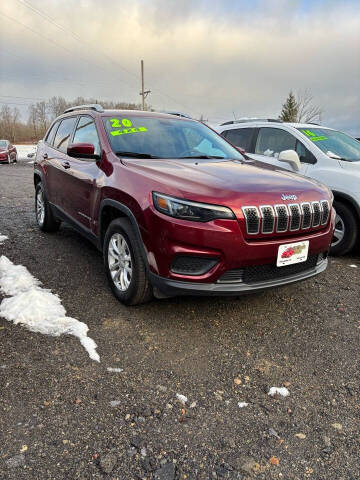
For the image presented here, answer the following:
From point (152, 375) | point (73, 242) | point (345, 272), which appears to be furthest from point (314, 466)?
point (73, 242)

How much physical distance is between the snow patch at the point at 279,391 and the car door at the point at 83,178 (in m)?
2.37

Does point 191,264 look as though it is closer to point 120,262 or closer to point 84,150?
point 120,262

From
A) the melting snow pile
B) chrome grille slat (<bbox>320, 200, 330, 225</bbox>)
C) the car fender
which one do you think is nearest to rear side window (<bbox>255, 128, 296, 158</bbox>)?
chrome grille slat (<bbox>320, 200, 330, 225</bbox>)

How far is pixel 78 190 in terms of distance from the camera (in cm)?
419

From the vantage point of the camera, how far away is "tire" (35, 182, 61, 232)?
558cm

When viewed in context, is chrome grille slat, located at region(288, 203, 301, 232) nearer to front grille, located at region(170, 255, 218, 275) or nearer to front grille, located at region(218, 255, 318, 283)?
front grille, located at region(218, 255, 318, 283)

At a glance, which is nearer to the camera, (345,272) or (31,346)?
(31,346)

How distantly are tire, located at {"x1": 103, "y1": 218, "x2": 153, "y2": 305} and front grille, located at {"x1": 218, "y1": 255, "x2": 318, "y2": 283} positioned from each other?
687mm

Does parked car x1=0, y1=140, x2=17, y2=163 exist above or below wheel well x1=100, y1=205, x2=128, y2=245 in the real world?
below

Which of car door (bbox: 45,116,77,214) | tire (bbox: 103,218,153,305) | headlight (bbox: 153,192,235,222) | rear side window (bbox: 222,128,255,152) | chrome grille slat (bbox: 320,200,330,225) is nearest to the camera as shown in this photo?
headlight (bbox: 153,192,235,222)

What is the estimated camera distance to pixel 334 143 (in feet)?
18.2

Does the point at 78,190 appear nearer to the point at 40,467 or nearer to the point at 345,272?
the point at 40,467

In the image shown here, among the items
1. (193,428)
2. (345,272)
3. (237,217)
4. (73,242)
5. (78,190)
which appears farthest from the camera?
(73,242)

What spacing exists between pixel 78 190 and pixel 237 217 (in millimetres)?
2157
